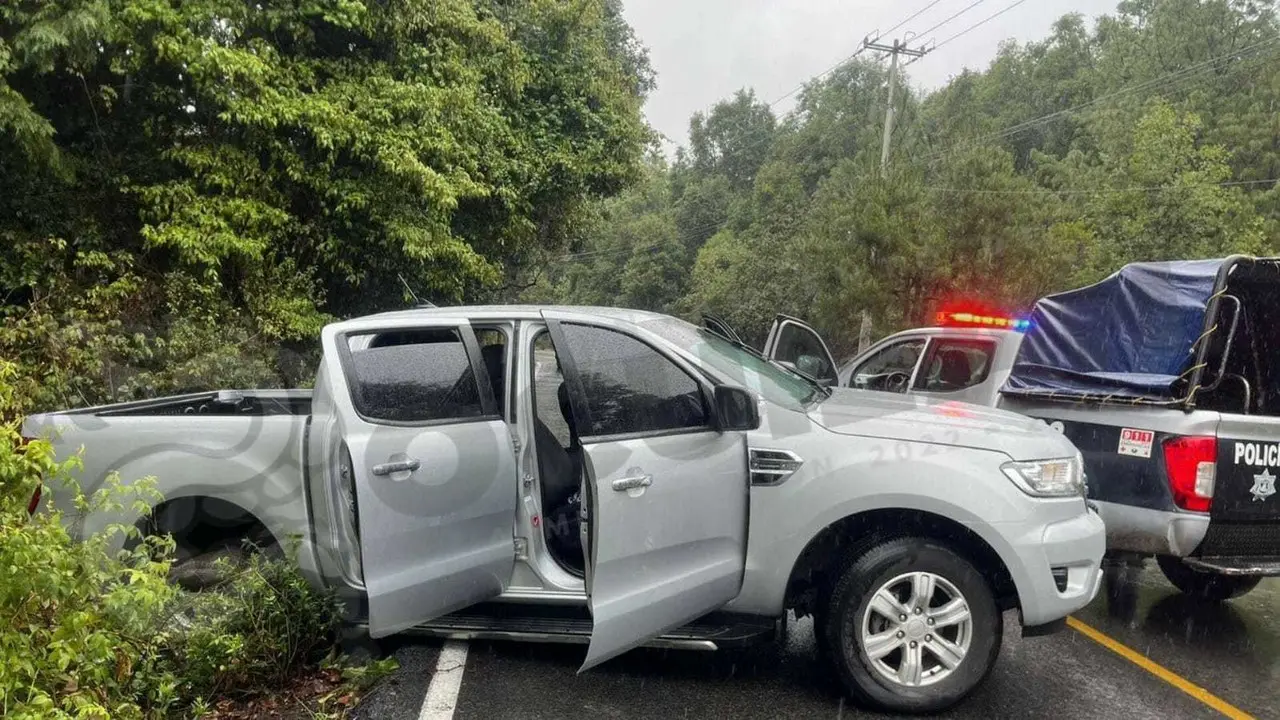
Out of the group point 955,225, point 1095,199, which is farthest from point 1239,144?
point 955,225

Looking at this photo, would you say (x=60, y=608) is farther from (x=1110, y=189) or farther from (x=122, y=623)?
(x=1110, y=189)

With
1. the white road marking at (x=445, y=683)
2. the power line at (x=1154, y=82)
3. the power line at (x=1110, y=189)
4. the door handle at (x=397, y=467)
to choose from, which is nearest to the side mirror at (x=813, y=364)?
the white road marking at (x=445, y=683)

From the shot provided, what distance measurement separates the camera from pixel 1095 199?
97.2 feet

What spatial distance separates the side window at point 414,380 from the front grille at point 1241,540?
12.4ft

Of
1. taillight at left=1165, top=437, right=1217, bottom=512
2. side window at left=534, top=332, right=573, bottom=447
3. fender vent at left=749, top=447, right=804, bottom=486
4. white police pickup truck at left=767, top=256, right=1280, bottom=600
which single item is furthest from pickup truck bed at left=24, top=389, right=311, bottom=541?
taillight at left=1165, top=437, right=1217, bottom=512

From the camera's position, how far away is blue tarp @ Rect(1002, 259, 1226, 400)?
510 centimetres

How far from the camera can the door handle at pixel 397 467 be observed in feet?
12.8

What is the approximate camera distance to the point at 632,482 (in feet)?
12.3

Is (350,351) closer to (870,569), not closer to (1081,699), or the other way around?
(870,569)

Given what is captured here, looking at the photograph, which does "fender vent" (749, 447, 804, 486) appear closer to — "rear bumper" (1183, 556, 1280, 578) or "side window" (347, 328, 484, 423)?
"side window" (347, 328, 484, 423)

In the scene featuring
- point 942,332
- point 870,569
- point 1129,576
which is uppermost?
point 942,332

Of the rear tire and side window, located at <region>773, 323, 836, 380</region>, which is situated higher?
side window, located at <region>773, 323, 836, 380</region>

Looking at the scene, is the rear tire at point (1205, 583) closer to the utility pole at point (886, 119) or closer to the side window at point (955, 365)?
the side window at point (955, 365)

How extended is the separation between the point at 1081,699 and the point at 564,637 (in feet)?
7.87
